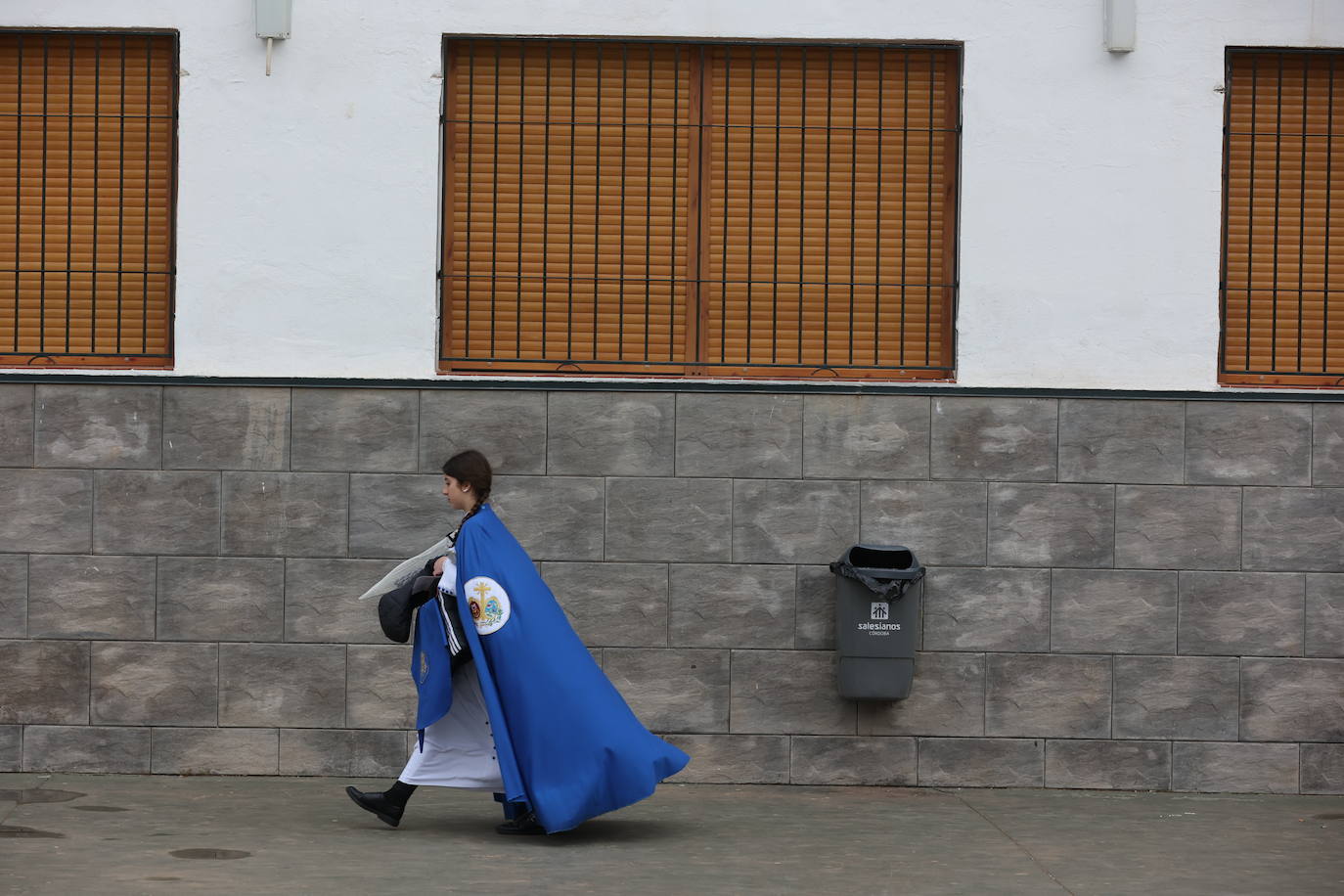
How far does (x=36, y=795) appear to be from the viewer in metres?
8.68

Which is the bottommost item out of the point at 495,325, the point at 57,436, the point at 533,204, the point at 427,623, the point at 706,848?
the point at 706,848

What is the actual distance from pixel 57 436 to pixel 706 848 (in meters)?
4.03

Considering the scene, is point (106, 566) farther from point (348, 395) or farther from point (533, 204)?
point (533, 204)

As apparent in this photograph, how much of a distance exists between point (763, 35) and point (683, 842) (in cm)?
416

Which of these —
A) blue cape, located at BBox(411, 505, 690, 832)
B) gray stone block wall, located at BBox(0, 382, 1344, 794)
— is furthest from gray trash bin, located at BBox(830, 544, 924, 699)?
blue cape, located at BBox(411, 505, 690, 832)

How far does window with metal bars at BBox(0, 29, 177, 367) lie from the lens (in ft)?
31.4

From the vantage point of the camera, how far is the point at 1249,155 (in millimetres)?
9734

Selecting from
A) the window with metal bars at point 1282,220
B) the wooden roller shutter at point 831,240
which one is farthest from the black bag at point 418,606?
the window with metal bars at point 1282,220

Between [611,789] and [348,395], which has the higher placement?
[348,395]

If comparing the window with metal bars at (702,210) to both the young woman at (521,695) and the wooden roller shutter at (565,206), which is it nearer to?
the wooden roller shutter at (565,206)

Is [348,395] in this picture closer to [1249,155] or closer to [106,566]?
[106,566]

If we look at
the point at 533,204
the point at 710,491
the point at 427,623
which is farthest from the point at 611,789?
the point at 533,204

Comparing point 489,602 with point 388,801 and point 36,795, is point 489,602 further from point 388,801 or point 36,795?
point 36,795

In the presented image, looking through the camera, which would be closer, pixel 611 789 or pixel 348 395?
pixel 611 789
